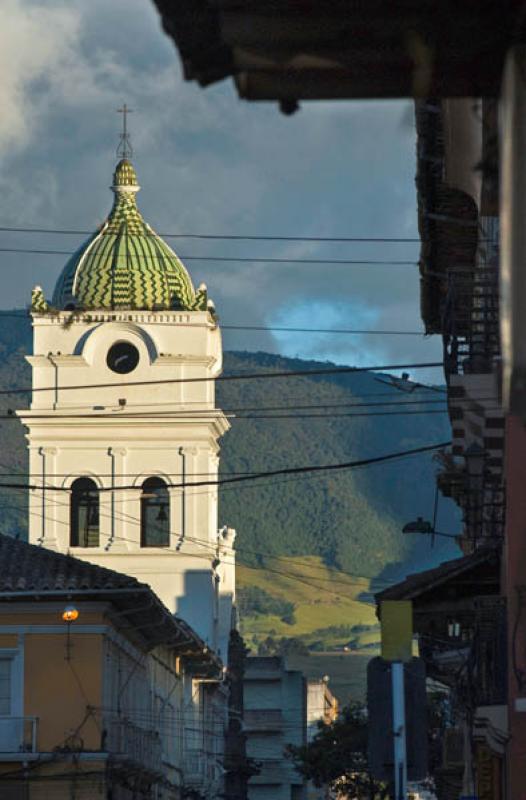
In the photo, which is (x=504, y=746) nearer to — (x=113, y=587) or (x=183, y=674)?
(x=113, y=587)

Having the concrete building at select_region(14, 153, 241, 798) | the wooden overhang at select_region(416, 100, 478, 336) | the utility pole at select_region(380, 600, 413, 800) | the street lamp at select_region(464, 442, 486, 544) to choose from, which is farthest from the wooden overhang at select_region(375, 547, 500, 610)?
the concrete building at select_region(14, 153, 241, 798)

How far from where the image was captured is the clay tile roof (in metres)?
41.3

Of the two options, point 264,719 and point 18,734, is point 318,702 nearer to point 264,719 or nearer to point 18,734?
point 264,719

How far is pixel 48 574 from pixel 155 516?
3488 centimetres

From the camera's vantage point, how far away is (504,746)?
22.3 m

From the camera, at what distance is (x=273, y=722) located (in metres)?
120

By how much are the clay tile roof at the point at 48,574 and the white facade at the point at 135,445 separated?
1241 inches

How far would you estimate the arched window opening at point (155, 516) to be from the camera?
76.9m

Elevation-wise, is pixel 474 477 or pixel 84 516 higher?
pixel 84 516

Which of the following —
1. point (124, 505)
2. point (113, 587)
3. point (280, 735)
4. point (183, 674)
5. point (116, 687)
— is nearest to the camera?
point (113, 587)

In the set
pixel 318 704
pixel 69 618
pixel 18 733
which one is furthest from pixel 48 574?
pixel 318 704

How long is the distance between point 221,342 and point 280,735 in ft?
141

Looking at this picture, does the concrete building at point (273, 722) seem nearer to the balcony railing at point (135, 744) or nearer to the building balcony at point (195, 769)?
the building balcony at point (195, 769)

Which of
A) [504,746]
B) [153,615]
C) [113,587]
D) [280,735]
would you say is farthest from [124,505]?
[504,746]
